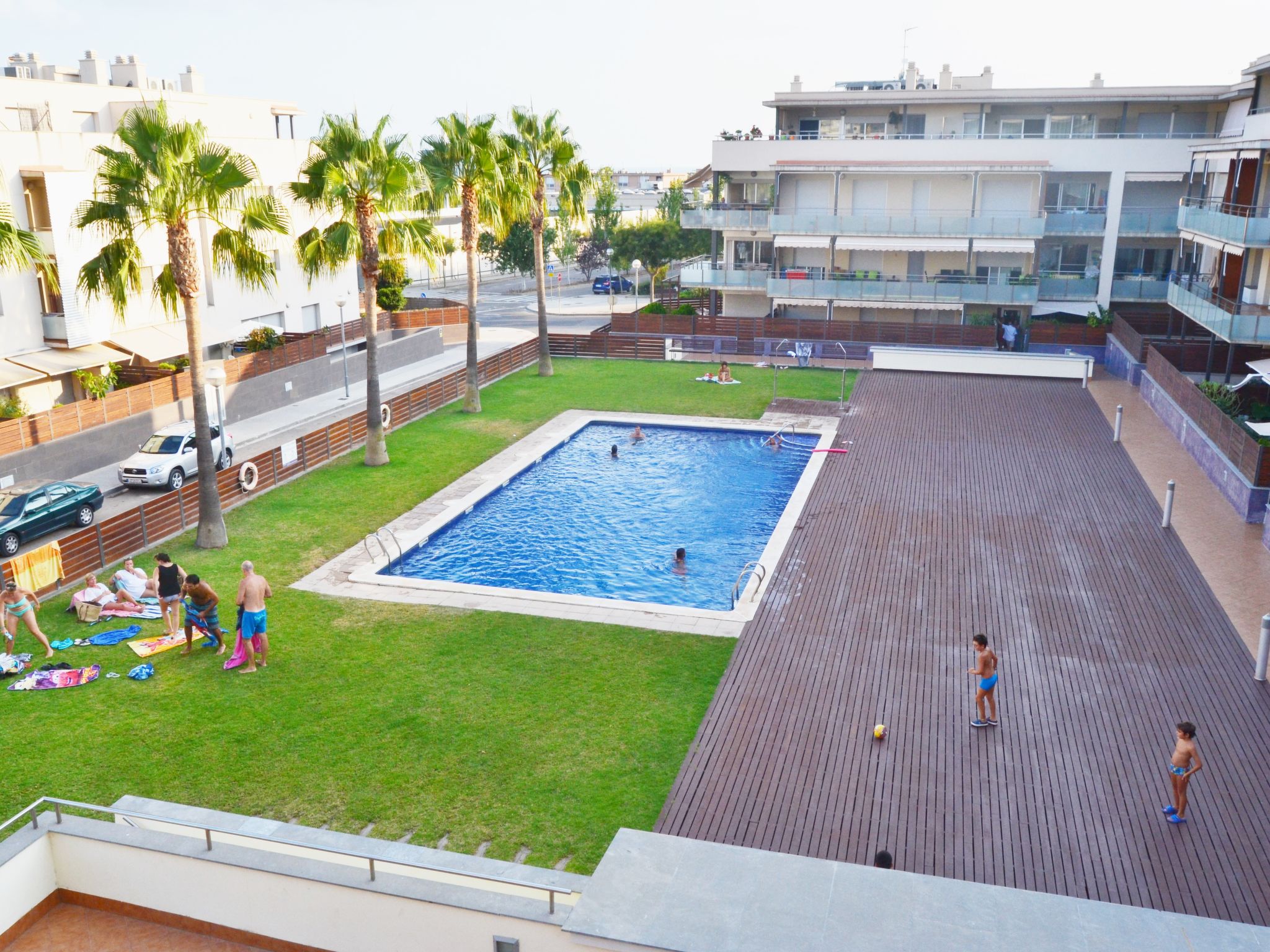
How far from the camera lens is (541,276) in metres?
42.8

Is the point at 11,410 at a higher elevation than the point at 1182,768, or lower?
higher

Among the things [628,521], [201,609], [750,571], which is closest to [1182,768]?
[750,571]

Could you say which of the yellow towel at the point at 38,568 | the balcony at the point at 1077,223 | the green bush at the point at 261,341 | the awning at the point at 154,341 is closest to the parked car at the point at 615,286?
the balcony at the point at 1077,223

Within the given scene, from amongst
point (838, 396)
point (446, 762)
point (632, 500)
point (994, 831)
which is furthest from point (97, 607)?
point (838, 396)

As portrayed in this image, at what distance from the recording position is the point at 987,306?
48844 mm

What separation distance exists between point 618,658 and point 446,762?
404 centimetres

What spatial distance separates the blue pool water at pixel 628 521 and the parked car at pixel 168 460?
8.43 metres

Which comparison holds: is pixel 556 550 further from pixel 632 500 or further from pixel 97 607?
pixel 97 607

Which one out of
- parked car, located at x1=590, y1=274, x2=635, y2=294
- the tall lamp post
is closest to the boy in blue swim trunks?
the tall lamp post

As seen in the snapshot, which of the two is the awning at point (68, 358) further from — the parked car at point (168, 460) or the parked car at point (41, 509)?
the parked car at point (41, 509)

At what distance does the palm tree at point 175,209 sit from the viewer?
20.3 m

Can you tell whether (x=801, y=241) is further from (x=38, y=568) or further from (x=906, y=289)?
(x=38, y=568)

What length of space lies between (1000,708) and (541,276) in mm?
31038

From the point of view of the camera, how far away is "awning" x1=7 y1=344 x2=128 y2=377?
30.7 meters
